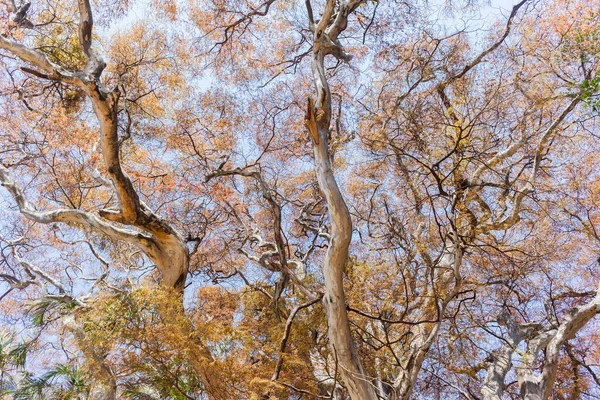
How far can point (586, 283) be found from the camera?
7.83 m

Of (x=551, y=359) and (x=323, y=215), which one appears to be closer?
(x=551, y=359)

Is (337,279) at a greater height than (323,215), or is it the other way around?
(323,215)

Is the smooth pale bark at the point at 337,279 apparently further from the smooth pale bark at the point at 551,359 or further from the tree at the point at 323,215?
the smooth pale bark at the point at 551,359

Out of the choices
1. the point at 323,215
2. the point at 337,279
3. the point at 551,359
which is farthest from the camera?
the point at 323,215

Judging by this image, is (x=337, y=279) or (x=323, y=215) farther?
(x=323, y=215)

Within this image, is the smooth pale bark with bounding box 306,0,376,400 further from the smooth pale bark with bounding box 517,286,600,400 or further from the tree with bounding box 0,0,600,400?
the smooth pale bark with bounding box 517,286,600,400

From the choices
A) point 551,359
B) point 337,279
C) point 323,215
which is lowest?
point 337,279

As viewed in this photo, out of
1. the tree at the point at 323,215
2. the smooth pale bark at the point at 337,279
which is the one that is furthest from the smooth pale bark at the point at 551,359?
the smooth pale bark at the point at 337,279

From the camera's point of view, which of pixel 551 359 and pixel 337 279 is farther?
pixel 551 359

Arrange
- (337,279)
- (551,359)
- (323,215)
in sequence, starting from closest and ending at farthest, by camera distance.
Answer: (337,279), (551,359), (323,215)

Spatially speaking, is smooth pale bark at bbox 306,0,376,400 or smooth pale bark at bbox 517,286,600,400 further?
smooth pale bark at bbox 517,286,600,400

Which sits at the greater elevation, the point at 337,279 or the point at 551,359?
the point at 551,359

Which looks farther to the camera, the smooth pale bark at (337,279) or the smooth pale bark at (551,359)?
the smooth pale bark at (551,359)

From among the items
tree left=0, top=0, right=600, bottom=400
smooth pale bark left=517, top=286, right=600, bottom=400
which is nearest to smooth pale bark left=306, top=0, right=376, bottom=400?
tree left=0, top=0, right=600, bottom=400
